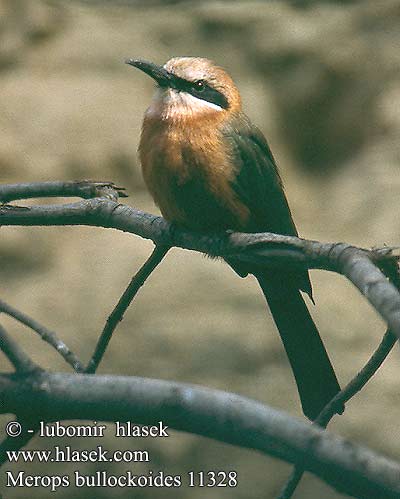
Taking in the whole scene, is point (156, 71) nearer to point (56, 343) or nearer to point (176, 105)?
point (176, 105)

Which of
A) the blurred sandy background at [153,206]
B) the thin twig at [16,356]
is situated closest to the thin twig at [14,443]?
the thin twig at [16,356]

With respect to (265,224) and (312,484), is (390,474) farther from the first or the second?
(312,484)

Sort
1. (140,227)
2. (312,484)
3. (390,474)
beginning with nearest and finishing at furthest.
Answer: (390,474)
(140,227)
(312,484)

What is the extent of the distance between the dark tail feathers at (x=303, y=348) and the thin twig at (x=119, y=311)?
0.47m

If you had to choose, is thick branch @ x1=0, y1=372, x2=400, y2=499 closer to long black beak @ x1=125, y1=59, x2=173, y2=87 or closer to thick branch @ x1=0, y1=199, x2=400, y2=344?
thick branch @ x1=0, y1=199, x2=400, y2=344

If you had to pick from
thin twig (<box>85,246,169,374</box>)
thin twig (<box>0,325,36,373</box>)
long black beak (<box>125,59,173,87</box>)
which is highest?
long black beak (<box>125,59,173,87</box>)

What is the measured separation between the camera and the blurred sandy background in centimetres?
385

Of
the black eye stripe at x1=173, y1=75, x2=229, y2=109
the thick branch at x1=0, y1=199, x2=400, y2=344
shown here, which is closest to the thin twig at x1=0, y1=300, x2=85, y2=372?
the thick branch at x1=0, y1=199, x2=400, y2=344

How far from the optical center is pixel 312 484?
11.9 feet

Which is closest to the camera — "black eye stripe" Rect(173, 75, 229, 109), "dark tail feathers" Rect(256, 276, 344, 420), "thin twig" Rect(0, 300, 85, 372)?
"thin twig" Rect(0, 300, 85, 372)

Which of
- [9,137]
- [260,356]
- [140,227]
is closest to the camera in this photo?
[140,227]

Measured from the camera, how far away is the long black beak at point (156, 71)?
7.14ft

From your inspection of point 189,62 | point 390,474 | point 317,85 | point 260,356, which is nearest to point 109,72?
point 317,85

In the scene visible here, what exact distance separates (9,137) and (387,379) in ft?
6.19
